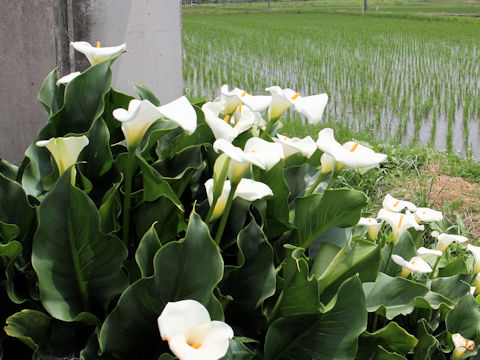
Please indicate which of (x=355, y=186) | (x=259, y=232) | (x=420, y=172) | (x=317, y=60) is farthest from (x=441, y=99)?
(x=259, y=232)

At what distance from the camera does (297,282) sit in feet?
Answer: 3.20

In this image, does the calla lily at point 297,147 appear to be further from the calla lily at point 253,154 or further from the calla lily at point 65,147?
the calla lily at point 65,147

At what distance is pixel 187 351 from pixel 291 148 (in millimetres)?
671

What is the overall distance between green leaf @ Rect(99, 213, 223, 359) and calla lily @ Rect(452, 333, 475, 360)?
0.61 m

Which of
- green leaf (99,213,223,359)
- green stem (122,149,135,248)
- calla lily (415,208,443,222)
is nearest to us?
green leaf (99,213,223,359)

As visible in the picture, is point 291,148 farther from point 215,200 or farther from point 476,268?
point 476,268

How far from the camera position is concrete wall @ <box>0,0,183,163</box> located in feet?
6.05

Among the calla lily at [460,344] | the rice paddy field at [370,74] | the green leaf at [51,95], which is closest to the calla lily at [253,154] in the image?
the green leaf at [51,95]

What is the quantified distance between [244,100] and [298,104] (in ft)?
0.38

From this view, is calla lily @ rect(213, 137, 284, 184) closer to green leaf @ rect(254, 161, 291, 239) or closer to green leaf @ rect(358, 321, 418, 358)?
green leaf @ rect(254, 161, 291, 239)

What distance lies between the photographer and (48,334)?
932 mm

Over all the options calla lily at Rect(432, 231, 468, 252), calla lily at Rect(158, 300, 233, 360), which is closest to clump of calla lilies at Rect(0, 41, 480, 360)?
calla lily at Rect(158, 300, 233, 360)

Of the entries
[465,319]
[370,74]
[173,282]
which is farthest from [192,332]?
[370,74]

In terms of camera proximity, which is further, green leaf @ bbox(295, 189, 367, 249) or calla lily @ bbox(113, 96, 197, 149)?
green leaf @ bbox(295, 189, 367, 249)
